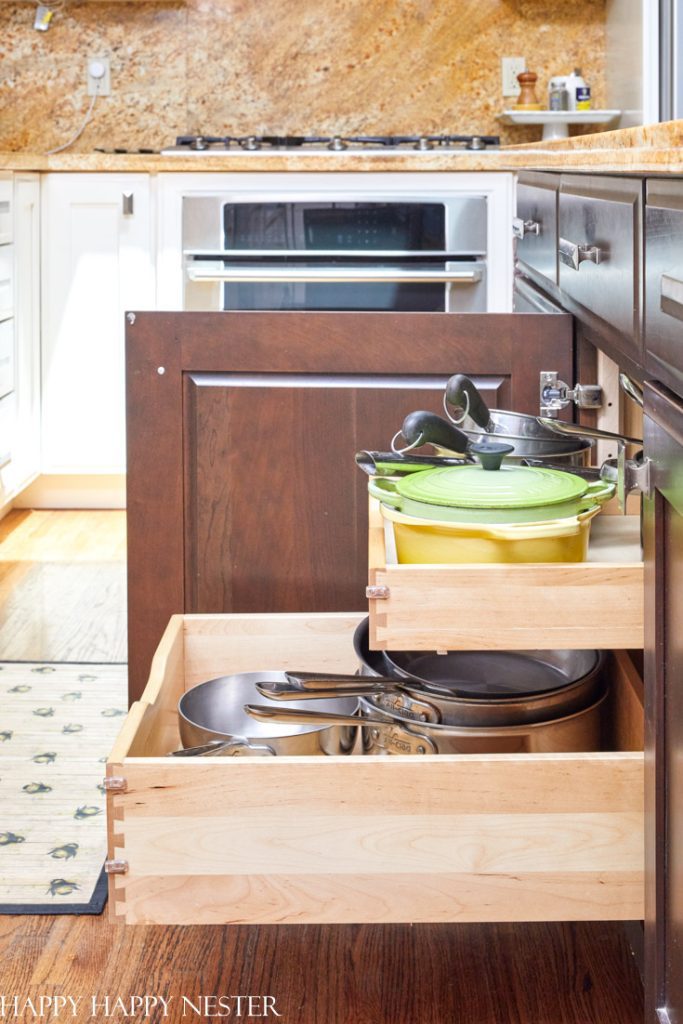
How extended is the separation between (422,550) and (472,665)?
0.32 meters

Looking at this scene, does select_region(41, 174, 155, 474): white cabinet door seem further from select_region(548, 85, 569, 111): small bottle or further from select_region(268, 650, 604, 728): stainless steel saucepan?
select_region(268, 650, 604, 728): stainless steel saucepan

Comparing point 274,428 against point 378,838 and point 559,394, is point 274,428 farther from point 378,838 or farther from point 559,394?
point 378,838

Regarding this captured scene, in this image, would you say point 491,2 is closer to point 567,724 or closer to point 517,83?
point 517,83

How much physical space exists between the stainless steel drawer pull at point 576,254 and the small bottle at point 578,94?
229 cm

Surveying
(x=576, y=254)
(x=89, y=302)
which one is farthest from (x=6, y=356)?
(x=576, y=254)

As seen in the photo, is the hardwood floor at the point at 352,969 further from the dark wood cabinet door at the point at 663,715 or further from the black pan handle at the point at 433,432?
the black pan handle at the point at 433,432

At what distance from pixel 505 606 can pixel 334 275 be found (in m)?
2.28

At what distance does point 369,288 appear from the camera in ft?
10.5

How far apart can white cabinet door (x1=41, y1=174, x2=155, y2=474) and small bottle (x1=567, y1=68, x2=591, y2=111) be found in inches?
53.5

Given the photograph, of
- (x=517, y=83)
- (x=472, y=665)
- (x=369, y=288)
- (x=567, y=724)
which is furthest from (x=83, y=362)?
(x=567, y=724)

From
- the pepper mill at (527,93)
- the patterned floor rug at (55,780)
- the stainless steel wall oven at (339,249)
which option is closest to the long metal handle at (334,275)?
the stainless steel wall oven at (339,249)

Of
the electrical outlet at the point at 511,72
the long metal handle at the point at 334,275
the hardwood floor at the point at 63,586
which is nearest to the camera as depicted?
the hardwood floor at the point at 63,586

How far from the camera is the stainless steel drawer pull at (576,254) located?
1269 mm

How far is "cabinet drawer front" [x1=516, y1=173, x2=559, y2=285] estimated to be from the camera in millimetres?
1669
